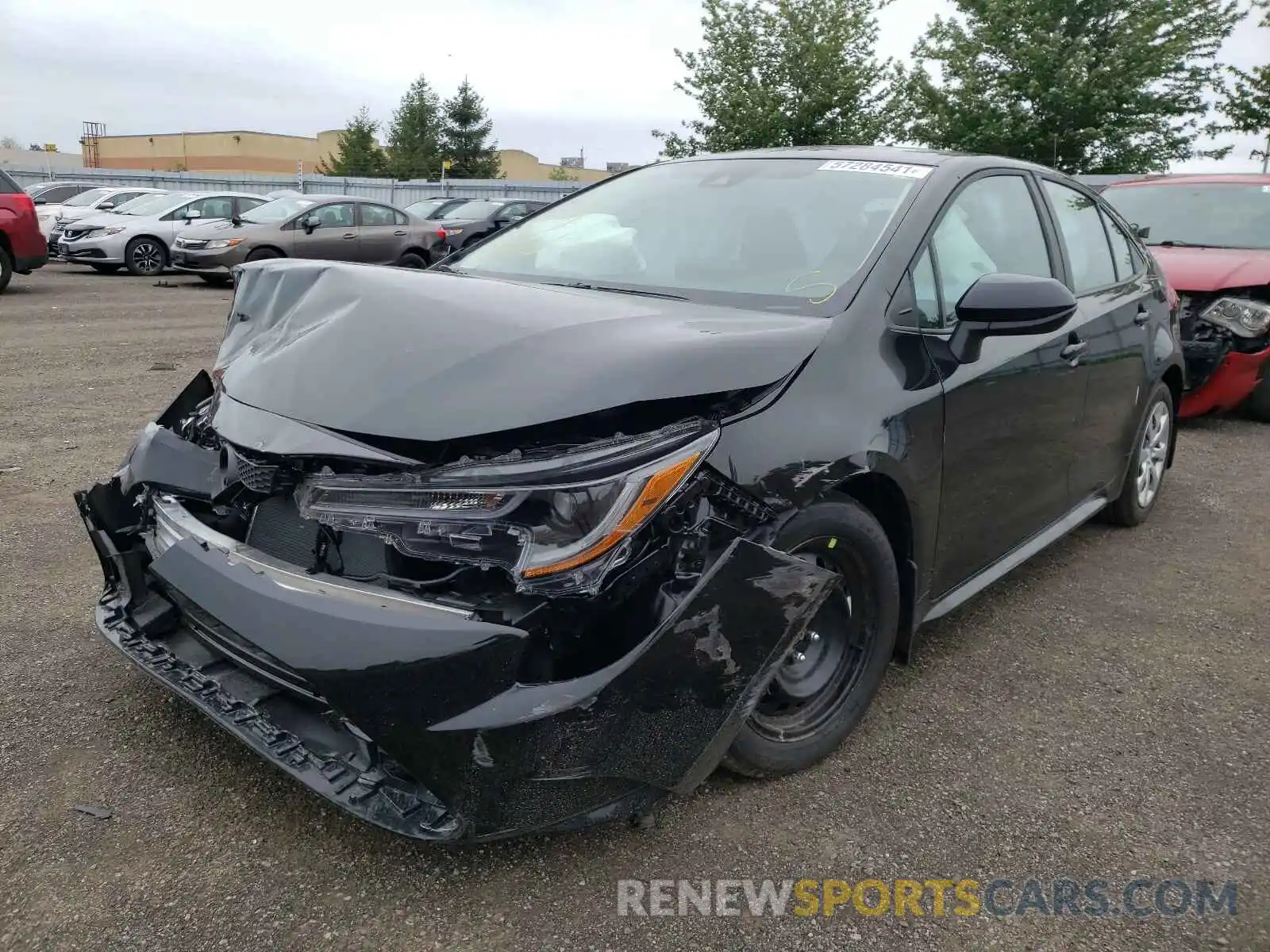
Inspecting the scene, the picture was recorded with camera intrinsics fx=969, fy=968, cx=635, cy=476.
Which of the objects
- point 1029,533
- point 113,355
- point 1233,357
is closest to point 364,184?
point 113,355

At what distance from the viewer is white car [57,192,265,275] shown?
50.9 feet

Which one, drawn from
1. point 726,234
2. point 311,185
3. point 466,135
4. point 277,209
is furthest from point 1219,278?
point 466,135

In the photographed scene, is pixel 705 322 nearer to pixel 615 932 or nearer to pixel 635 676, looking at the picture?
pixel 635 676

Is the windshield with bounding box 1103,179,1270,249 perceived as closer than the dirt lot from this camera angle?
No

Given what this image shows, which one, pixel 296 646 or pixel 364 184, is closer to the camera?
pixel 296 646

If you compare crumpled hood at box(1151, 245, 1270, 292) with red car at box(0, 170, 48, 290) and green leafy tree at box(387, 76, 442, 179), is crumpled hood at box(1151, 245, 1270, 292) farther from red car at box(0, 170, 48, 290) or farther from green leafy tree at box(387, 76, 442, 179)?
green leafy tree at box(387, 76, 442, 179)

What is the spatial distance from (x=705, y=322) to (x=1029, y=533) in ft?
5.84

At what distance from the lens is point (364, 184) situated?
3183 cm

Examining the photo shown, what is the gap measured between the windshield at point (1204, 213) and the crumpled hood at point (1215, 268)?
295 millimetres

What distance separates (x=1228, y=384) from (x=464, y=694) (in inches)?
254

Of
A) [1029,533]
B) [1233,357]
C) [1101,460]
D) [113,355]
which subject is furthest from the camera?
[113,355]

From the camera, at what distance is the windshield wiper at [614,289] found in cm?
272

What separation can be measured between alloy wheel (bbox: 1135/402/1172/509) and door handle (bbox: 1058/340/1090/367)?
1140mm

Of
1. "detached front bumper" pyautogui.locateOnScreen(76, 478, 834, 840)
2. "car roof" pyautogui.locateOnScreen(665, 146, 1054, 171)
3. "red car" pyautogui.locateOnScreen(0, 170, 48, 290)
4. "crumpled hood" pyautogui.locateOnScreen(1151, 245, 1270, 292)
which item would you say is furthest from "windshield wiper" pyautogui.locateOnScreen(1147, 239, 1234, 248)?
"red car" pyautogui.locateOnScreen(0, 170, 48, 290)
